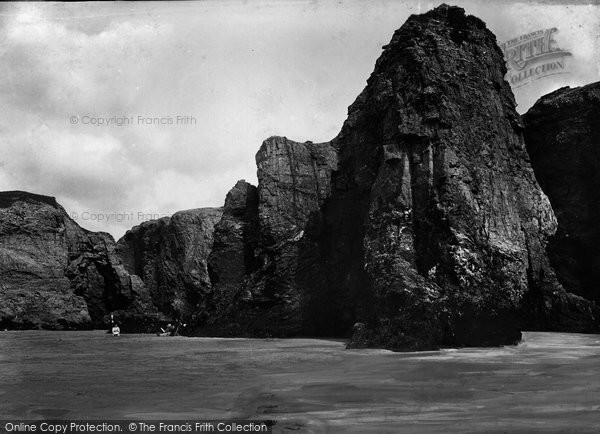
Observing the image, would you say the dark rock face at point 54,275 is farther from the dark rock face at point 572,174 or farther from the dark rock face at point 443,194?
the dark rock face at point 572,174

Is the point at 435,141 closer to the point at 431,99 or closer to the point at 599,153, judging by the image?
the point at 431,99

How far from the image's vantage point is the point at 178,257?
187ft

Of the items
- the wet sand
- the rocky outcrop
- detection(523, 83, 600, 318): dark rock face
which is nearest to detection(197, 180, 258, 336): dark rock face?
the rocky outcrop

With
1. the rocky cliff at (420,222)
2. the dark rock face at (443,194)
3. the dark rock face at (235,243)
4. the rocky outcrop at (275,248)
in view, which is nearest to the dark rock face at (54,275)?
the dark rock face at (235,243)

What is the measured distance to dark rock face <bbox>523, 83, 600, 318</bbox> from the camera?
21.9 m

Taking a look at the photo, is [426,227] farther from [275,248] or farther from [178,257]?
[178,257]

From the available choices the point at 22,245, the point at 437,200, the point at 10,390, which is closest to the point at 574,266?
the point at 437,200

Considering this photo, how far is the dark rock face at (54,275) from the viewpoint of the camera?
140ft

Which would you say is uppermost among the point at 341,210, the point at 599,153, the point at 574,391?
the point at 599,153

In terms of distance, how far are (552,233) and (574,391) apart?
15520 millimetres

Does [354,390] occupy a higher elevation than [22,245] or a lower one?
lower

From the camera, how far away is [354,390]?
7.15 metres

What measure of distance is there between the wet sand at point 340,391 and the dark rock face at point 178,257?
42.0 metres

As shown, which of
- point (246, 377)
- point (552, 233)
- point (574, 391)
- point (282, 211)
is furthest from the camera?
point (282, 211)
